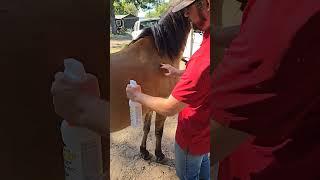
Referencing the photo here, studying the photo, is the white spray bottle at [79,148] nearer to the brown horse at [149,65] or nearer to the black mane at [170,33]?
the brown horse at [149,65]

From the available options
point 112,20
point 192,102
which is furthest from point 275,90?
point 192,102

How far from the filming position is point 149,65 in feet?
4.23

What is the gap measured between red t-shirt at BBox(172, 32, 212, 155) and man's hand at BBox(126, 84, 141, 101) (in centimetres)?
14

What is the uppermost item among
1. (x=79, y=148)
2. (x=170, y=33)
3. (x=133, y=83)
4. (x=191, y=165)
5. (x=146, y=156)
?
(x=170, y=33)

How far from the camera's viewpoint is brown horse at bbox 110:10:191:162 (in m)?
1.12

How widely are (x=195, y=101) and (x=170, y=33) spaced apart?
0.28 metres

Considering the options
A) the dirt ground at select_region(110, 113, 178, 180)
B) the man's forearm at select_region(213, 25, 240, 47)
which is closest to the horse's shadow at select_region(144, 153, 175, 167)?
the dirt ground at select_region(110, 113, 178, 180)

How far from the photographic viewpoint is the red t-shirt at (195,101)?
129 cm

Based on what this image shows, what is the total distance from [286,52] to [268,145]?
246 mm

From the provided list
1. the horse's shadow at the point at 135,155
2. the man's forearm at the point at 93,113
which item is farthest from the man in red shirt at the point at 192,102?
the man's forearm at the point at 93,113

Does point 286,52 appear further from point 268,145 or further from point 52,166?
point 52,166

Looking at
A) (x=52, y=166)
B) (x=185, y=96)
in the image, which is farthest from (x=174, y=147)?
(x=52, y=166)

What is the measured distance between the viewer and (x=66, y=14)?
0.91 meters

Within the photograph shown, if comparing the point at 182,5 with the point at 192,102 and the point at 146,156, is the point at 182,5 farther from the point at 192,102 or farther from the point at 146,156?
the point at 146,156
